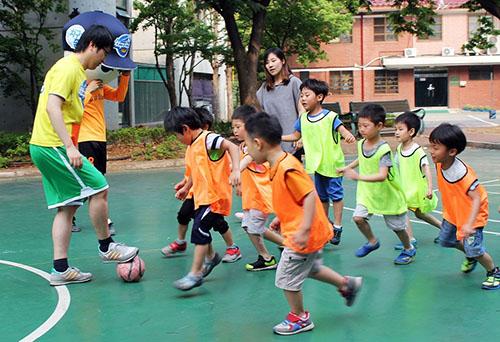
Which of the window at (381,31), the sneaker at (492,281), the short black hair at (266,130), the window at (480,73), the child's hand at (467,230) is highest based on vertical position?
the window at (381,31)

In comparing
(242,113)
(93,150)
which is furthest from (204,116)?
(93,150)

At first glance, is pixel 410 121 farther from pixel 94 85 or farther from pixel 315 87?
pixel 94 85

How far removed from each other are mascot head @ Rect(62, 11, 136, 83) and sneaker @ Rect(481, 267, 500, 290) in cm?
415

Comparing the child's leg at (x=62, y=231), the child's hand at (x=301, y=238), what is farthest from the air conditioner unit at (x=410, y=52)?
the child's hand at (x=301, y=238)

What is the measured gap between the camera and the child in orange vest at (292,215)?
13.8ft

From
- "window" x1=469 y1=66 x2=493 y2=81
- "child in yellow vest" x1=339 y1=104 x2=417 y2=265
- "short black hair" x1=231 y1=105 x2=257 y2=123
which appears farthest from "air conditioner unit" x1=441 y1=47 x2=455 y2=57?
"short black hair" x1=231 y1=105 x2=257 y2=123

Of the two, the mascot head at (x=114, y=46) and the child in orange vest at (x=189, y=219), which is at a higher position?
the mascot head at (x=114, y=46)

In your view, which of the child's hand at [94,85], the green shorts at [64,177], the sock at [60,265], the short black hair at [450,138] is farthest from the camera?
the child's hand at [94,85]

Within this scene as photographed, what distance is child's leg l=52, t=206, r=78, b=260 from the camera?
5645 mm

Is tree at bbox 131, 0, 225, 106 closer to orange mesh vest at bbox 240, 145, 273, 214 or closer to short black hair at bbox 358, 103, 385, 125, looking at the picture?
orange mesh vest at bbox 240, 145, 273, 214

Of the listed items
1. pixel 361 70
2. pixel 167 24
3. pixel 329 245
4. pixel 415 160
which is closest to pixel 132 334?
pixel 329 245

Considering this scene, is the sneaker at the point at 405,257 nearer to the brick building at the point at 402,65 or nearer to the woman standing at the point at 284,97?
the woman standing at the point at 284,97

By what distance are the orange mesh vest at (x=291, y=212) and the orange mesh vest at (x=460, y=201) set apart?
135 centimetres

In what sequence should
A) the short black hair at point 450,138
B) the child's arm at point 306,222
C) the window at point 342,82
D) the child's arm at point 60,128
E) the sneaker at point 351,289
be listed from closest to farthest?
the child's arm at point 306,222 → the sneaker at point 351,289 → the short black hair at point 450,138 → the child's arm at point 60,128 → the window at point 342,82
